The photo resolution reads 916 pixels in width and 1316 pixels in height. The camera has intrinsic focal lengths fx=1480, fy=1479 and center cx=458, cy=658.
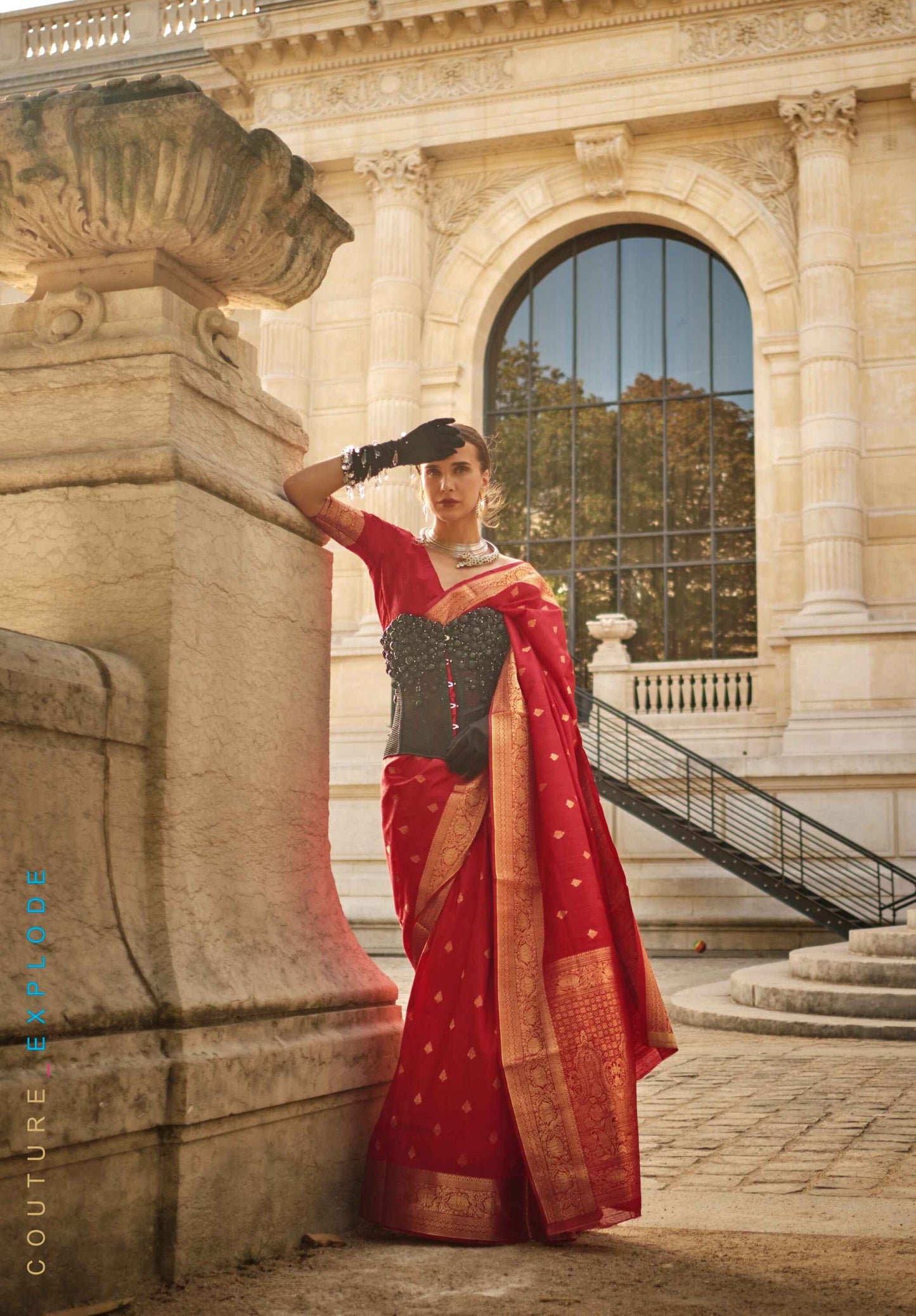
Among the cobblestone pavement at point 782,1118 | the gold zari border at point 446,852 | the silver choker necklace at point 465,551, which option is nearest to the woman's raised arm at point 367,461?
the silver choker necklace at point 465,551

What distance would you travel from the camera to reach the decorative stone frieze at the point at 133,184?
3279 mm

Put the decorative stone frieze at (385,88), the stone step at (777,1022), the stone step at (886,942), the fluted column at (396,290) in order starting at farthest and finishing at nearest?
the decorative stone frieze at (385,88)
the fluted column at (396,290)
the stone step at (886,942)
the stone step at (777,1022)

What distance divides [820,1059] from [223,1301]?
5.13 meters

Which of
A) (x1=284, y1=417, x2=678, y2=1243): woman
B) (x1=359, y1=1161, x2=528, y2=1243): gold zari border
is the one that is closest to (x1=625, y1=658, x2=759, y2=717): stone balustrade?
(x1=284, y1=417, x2=678, y2=1243): woman

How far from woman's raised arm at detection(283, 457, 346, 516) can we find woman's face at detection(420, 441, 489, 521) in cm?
25

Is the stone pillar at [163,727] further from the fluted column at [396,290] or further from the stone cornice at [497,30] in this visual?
the stone cornice at [497,30]

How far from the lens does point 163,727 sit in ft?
10.2

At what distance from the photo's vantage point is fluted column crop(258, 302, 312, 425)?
20.5 m

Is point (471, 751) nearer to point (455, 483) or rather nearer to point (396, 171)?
point (455, 483)

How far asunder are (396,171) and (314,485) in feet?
58.4

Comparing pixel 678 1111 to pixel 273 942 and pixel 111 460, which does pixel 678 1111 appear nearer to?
pixel 273 942

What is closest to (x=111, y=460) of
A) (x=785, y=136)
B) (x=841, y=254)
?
(x=841, y=254)

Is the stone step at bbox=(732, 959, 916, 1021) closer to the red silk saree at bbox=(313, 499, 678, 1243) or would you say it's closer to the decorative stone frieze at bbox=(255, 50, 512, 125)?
the red silk saree at bbox=(313, 499, 678, 1243)

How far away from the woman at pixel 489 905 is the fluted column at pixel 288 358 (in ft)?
55.5
